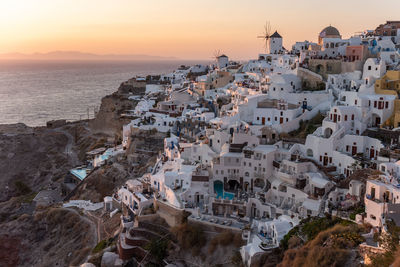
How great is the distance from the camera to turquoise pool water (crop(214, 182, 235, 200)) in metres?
32.4

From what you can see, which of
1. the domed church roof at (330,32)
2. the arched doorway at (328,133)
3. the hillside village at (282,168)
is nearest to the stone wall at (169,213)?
the hillside village at (282,168)

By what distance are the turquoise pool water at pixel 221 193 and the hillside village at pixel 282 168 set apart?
14 cm

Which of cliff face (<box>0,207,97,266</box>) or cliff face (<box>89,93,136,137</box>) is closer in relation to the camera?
cliff face (<box>0,207,97,266</box>)

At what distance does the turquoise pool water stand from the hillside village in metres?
0.14

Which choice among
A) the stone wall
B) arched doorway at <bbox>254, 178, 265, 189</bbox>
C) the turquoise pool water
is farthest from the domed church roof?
the stone wall

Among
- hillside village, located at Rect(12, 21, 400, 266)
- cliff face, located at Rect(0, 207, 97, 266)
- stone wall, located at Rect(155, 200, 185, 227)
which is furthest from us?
cliff face, located at Rect(0, 207, 97, 266)

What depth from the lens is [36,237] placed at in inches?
1535

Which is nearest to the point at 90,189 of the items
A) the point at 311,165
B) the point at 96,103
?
the point at 311,165

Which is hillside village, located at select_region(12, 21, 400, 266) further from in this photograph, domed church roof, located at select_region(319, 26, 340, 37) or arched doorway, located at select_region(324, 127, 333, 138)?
domed church roof, located at select_region(319, 26, 340, 37)

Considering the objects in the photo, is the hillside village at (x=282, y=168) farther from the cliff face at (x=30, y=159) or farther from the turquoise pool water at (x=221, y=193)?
the cliff face at (x=30, y=159)

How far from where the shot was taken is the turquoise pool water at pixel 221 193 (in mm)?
32388

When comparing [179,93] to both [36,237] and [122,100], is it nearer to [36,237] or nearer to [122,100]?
[122,100]

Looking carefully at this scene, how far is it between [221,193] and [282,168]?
543 cm

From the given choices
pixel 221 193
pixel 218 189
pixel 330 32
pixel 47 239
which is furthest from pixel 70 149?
pixel 330 32
